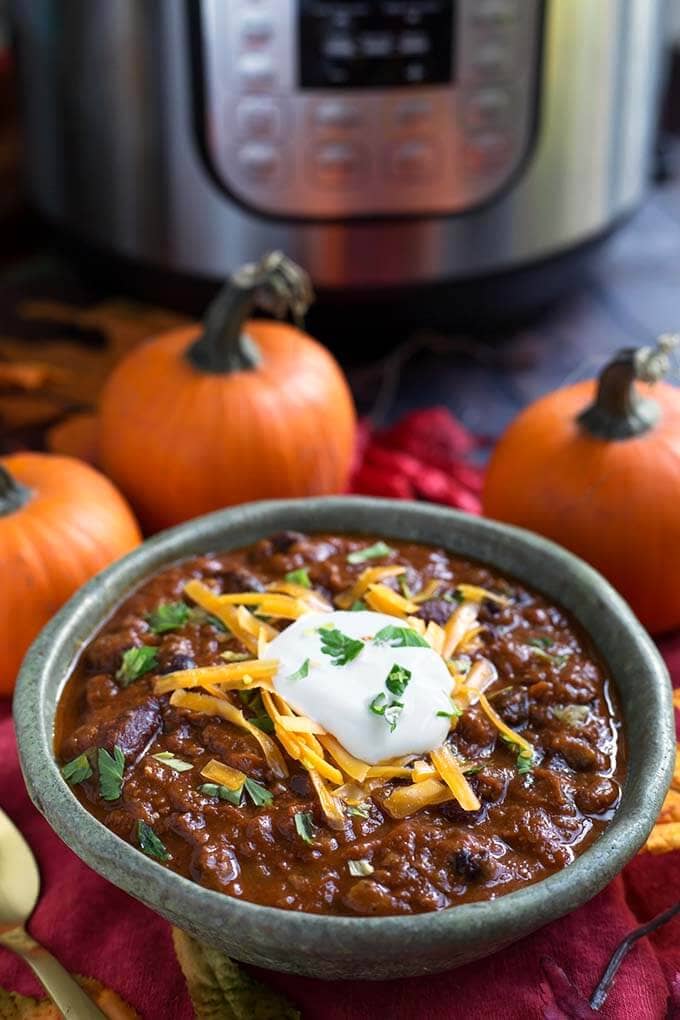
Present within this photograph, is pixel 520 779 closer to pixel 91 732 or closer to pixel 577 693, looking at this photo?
pixel 577 693

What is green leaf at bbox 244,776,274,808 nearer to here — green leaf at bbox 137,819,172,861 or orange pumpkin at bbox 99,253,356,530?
green leaf at bbox 137,819,172,861

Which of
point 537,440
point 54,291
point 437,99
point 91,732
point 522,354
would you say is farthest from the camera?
point 54,291

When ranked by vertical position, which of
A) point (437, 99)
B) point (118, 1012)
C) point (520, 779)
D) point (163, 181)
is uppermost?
point (437, 99)

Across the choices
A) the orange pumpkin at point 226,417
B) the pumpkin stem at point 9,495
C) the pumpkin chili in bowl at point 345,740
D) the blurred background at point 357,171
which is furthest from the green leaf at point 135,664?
the blurred background at point 357,171

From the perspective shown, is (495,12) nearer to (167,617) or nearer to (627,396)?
(627,396)

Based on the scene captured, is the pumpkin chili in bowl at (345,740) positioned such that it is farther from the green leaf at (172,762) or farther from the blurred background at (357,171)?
the blurred background at (357,171)

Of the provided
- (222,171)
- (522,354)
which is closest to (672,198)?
(522,354)

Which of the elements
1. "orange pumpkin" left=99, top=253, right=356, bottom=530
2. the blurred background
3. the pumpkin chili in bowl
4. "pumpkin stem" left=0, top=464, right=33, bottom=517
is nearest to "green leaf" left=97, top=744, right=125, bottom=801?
the pumpkin chili in bowl
